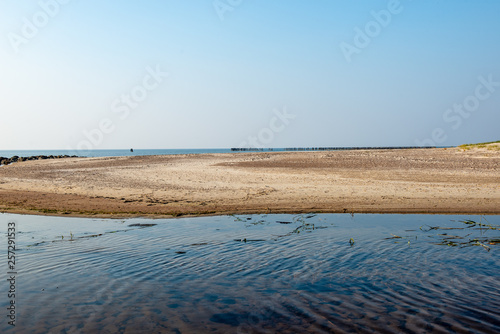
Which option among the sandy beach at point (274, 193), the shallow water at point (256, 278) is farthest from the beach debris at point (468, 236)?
the sandy beach at point (274, 193)

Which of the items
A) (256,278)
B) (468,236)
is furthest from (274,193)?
(256,278)

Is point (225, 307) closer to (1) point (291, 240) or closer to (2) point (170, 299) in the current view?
(2) point (170, 299)

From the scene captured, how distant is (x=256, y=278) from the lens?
8180mm

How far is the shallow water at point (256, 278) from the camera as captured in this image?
6160 mm

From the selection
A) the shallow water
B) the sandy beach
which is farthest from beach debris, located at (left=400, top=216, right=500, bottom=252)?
the sandy beach

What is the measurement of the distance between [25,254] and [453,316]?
10.0 meters

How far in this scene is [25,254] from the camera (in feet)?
32.7

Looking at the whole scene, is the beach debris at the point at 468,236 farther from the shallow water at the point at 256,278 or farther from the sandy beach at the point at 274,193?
the sandy beach at the point at 274,193

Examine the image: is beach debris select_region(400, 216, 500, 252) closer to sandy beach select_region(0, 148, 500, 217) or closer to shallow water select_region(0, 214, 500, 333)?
shallow water select_region(0, 214, 500, 333)

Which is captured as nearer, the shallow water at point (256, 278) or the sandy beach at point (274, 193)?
the shallow water at point (256, 278)

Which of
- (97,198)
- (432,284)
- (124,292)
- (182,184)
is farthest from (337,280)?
(182,184)

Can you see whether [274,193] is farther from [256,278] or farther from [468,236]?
[256,278]

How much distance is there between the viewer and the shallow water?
616 centimetres

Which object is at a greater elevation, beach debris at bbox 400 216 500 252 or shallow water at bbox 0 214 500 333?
beach debris at bbox 400 216 500 252
